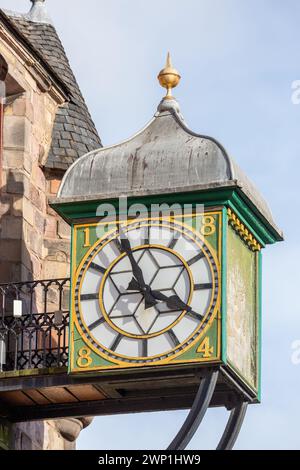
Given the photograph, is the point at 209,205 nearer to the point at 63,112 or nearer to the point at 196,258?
the point at 196,258

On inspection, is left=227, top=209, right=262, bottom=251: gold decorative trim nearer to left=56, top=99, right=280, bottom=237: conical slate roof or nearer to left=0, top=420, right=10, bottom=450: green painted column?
left=56, top=99, right=280, bottom=237: conical slate roof

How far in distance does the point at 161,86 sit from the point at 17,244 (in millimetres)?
2330

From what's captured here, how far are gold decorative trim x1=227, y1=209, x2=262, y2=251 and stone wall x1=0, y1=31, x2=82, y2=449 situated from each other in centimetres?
244

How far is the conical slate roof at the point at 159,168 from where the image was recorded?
102 feet

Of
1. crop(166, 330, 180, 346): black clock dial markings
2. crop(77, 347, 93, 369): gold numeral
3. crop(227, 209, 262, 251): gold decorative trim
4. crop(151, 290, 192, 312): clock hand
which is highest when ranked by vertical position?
crop(227, 209, 262, 251): gold decorative trim

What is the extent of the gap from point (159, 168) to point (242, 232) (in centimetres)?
93

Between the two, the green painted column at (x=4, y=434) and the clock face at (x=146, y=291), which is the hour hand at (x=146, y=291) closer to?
the clock face at (x=146, y=291)

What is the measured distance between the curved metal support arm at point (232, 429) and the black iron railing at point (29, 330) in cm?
153

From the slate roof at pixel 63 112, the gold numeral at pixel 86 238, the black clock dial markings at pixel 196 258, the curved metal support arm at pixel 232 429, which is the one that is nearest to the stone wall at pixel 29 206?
the slate roof at pixel 63 112

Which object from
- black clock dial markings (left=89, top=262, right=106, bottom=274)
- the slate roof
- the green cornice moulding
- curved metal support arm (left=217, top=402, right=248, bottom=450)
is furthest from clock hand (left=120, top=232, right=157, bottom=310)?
the slate roof

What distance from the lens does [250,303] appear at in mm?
31656

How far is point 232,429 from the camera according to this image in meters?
31.0

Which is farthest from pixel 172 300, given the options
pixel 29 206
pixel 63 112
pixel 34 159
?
pixel 63 112

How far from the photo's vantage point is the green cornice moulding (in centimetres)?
3094
